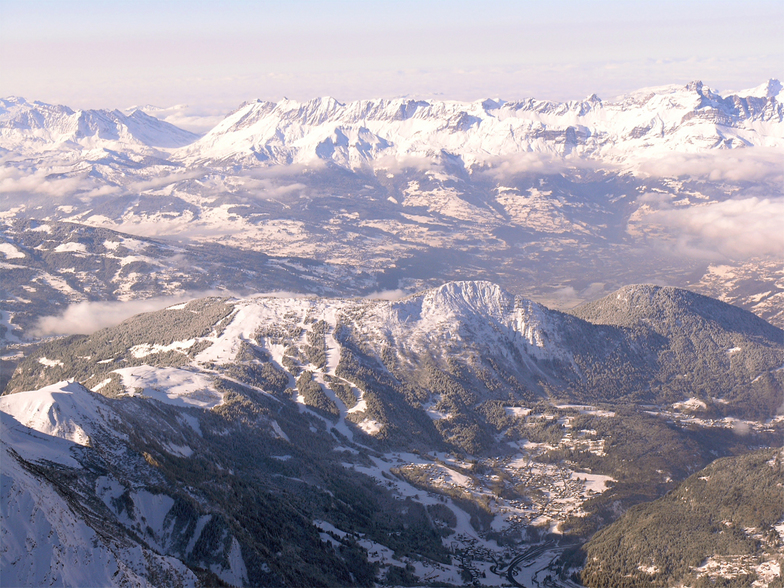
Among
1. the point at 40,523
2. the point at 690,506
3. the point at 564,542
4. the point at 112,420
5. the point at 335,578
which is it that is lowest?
the point at 564,542

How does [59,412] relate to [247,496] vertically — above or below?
above

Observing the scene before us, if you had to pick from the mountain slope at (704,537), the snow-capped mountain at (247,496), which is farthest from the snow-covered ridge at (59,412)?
the mountain slope at (704,537)

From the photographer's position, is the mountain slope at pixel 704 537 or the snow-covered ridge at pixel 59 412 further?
the mountain slope at pixel 704 537

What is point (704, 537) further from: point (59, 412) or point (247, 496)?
point (59, 412)

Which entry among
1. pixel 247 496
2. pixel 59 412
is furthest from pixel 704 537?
pixel 59 412

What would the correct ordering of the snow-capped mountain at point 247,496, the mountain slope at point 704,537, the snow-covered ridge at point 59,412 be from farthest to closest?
the mountain slope at point 704,537
the snow-covered ridge at point 59,412
the snow-capped mountain at point 247,496

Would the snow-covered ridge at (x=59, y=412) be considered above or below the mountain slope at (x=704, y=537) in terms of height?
above

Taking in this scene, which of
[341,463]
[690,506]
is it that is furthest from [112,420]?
[690,506]

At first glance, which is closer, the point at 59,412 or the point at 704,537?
the point at 59,412

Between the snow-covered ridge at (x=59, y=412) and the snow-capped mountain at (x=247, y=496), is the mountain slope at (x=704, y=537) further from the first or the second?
the snow-covered ridge at (x=59, y=412)

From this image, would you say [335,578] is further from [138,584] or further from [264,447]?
[264,447]

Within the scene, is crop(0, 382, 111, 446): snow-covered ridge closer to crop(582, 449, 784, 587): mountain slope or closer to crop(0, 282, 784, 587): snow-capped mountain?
crop(0, 282, 784, 587): snow-capped mountain
